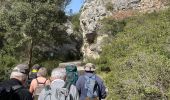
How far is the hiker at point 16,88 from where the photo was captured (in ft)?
20.8

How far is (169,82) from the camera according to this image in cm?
1137

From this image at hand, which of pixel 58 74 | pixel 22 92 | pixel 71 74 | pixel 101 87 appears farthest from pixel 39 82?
pixel 22 92

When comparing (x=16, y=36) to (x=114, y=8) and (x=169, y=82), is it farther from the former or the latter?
(x=169, y=82)

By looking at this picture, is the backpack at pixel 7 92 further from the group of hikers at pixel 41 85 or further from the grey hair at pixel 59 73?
the grey hair at pixel 59 73

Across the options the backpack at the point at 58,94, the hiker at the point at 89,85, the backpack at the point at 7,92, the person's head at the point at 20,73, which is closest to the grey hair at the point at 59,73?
the backpack at the point at 58,94

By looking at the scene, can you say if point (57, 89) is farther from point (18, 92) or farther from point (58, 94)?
point (18, 92)

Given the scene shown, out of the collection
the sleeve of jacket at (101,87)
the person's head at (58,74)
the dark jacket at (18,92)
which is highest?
the person's head at (58,74)

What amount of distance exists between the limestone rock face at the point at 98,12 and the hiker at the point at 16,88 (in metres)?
31.0

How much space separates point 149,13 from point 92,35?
7.22 meters

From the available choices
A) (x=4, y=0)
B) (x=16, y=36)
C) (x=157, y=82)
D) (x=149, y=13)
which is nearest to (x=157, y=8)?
(x=149, y=13)

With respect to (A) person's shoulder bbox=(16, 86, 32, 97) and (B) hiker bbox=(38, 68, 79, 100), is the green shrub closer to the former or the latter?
(B) hiker bbox=(38, 68, 79, 100)

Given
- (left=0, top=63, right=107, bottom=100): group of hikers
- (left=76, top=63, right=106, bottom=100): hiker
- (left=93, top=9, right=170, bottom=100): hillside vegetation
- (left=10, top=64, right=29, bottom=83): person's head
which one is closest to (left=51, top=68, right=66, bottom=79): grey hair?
(left=0, top=63, right=107, bottom=100): group of hikers

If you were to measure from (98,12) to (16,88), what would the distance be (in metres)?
34.7

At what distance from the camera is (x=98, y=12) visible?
134 feet
